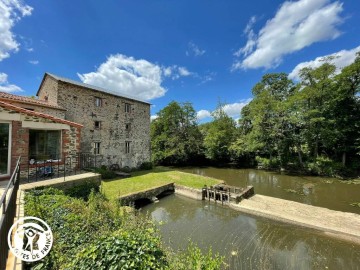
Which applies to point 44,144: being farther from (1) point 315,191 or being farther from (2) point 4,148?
(1) point 315,191

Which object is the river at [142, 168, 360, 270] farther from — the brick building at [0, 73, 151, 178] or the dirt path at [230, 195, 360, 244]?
the brick building at [0, 73, 151, 178]

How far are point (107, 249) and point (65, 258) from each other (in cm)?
122

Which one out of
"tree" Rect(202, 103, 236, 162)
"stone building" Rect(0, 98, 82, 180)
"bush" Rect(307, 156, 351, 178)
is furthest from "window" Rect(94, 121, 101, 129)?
"bush" Rect(307, 156, 351, 178)

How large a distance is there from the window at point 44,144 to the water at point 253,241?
6.26 meters

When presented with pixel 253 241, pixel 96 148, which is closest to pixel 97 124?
pixel 96 148

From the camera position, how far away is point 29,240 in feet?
12.6

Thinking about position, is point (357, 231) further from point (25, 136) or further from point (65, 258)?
point (25, 136)

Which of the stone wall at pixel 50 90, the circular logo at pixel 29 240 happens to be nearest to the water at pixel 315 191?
the circular logo at pixel 29 240

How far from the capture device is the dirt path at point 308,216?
848 cm

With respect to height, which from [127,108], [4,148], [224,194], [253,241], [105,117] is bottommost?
[253,241]

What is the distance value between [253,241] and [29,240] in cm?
782

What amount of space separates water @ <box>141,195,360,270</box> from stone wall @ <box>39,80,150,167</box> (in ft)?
28.4

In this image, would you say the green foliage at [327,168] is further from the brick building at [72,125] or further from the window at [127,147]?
the window at [127,147]

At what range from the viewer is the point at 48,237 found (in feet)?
13.5
